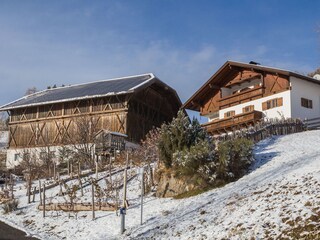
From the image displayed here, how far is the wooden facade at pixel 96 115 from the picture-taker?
4219cm

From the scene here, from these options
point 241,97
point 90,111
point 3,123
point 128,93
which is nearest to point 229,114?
point 241,97

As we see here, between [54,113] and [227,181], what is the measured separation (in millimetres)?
29719

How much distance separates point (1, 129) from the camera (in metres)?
78.0

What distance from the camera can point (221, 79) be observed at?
41469 millimetres

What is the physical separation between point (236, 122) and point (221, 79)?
7.58m

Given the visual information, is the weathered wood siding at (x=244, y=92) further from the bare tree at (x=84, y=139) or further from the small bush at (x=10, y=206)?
the small bush at (x=10, y=206)

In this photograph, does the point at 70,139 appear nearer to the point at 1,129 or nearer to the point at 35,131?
the point at 35,131

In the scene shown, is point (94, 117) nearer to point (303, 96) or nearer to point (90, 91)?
point (90, 91)

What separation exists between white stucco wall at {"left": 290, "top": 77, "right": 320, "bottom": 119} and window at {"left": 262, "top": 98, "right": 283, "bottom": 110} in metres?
1.01

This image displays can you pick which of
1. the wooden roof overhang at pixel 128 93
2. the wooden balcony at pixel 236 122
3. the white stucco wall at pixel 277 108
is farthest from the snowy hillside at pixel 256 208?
the wooden roof overhang at pixel 128 93

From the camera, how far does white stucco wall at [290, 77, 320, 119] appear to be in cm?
3475

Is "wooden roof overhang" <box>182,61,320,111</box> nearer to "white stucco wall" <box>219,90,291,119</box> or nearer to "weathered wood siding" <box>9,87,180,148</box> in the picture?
"white stucco wall" <box>219,90,291,119</box>

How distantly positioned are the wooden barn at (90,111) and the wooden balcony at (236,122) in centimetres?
810

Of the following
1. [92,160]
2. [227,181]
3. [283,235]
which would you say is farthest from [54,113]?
[283,235]
